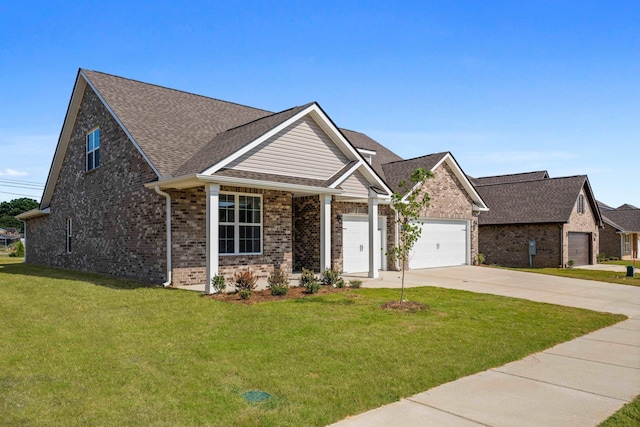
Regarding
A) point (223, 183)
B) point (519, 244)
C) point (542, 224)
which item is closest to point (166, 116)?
point (223, 183)

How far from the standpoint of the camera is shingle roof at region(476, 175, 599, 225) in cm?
2789

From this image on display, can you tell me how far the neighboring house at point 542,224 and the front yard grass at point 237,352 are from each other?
709 inches

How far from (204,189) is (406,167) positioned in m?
11.6

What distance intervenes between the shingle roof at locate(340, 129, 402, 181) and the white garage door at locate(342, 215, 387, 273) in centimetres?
598

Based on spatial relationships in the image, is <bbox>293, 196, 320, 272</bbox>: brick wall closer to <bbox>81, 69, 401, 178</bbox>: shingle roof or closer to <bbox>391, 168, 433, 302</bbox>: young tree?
<bbox>81, 69, 401, 178</bbox>: shingle roof

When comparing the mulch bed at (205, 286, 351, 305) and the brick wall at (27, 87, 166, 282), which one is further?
the brick wall at (27, 87, 166, 282)

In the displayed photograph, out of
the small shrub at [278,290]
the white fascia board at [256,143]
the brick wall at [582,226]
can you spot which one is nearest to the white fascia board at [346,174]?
the white fascia board at [256,143]

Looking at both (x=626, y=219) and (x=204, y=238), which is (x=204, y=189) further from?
(x=626, y=219)

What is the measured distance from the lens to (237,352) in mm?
6898

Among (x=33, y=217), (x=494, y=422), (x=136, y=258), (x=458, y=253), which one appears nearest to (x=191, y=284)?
(x=136, y=258)

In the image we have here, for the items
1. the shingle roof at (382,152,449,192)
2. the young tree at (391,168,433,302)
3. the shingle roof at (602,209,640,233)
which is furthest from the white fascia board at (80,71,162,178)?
the shingle roof at (602,209,640,233)

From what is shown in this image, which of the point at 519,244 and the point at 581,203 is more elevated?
the point at 581,203

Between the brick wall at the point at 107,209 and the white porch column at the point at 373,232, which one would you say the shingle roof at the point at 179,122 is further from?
the white porch column at the point at 373,232

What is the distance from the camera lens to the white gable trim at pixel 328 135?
13047mm
